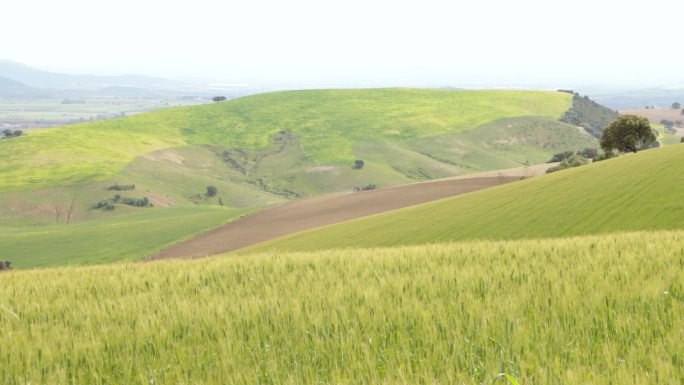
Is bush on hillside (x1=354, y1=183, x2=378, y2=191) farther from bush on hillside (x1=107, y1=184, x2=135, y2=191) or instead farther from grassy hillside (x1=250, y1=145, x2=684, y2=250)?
grassy hillside (x1=250, y1=145, x2=684, y2=250)

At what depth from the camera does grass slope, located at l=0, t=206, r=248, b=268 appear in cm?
6971

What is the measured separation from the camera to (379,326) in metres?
7.51

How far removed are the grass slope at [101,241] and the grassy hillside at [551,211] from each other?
24.5 metres

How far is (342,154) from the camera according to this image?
172 meters

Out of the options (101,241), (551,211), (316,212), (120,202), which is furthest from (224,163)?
(551,211)

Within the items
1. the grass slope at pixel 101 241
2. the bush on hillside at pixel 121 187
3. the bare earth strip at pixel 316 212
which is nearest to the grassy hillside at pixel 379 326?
the bare earth strip at pixel 316 212

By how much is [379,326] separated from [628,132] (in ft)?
223

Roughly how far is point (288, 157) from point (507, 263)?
168322mm

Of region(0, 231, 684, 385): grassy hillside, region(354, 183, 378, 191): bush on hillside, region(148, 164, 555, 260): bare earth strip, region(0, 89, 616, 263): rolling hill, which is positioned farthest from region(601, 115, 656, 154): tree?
region(354, 183, 378, 191): bush on hillside

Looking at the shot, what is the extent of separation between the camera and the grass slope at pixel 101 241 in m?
69.7

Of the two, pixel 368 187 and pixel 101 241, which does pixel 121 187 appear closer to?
pixel 368 187

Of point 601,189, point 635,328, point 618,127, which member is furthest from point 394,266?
point 618,127

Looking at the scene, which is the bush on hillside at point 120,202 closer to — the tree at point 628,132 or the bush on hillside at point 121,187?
the bush on hillside at point 121,187

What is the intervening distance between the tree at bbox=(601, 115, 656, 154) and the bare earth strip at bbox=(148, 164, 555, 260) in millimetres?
14710
